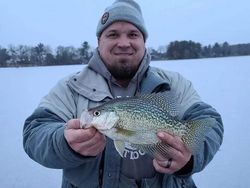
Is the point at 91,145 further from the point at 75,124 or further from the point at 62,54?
the point at 62,54

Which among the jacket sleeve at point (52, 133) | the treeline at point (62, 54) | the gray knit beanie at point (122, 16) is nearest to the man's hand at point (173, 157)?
the jacket sleeve at point (52, 133)

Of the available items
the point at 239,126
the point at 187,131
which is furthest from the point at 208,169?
the point at 187,131

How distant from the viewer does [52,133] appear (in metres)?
2.81

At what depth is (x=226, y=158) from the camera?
609 centimetres

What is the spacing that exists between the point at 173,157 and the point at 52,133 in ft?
2.77

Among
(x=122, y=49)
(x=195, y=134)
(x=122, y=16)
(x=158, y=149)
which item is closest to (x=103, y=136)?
(x=158, y=149)

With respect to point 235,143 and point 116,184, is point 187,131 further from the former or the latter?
point 235,143

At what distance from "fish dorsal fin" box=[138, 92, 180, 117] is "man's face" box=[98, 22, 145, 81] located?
601 millimetres

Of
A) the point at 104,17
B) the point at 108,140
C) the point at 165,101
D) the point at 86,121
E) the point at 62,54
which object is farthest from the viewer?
the point at 62,54

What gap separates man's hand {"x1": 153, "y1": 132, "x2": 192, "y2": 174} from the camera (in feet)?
8.34

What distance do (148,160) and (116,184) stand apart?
30 cm

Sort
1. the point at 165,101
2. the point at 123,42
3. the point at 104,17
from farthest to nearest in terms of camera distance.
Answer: the point at 104,17 → the point at 123,42 → the point at 165,101

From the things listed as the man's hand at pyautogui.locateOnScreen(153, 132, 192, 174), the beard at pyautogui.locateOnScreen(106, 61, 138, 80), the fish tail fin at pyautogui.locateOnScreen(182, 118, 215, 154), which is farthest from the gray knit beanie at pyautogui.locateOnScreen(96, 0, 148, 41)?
the man's hand at pyautogui.locateOnScreen(153, 132, 192, 174)

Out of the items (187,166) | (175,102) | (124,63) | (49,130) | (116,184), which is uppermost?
(124,63)
